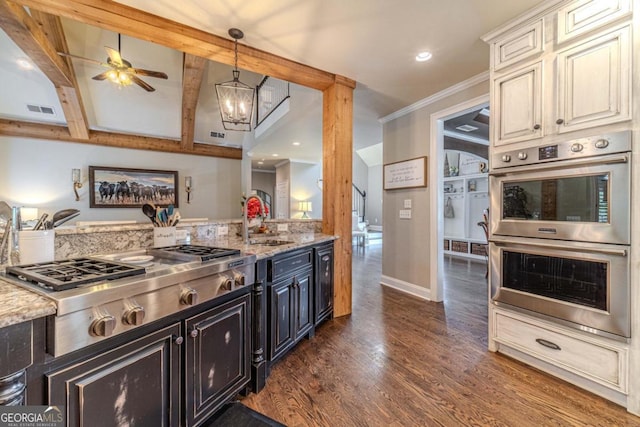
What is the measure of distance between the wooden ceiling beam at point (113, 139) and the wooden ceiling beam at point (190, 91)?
0.94 feet

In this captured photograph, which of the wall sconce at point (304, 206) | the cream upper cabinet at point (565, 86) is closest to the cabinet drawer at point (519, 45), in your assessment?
the cream upper cabinet at point (565, 86)

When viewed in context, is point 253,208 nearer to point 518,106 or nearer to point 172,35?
point 172,35

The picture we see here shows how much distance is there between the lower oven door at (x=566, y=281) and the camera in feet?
5.15

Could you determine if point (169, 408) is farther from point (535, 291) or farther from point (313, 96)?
point (313, 96)

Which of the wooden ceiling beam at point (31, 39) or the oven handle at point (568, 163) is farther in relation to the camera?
the wooden ceiling beam at point (31, 39)

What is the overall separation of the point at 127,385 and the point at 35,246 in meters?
0.88

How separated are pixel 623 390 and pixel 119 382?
104 inches

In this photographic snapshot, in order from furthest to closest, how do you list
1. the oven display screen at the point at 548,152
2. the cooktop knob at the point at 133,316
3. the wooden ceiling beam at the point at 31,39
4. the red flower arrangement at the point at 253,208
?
the red flower arrangement at the point at 253,208 < the wooden ceiling beam at the point at 31,39 < the oven display screen at the point at 548,152 < the cooktop knob at the point at 133,316

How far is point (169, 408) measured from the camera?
3.89ft

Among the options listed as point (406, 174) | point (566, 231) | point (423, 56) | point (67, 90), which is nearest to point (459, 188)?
point (406, 174)

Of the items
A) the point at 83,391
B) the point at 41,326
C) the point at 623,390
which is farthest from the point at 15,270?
the point at 623,390

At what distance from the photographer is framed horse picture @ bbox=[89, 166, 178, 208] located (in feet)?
17.8

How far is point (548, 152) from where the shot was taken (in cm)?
186

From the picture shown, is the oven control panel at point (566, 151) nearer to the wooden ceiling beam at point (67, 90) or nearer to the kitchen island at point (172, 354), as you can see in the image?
the kitchen island at point (172, 354)
